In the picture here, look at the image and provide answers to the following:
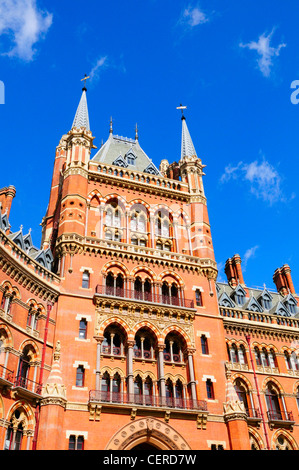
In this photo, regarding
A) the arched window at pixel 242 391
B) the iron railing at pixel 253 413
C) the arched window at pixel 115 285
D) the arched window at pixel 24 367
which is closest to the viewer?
the arched window at pixel 24 367

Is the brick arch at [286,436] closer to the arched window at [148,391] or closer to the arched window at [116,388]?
the arched window at [148,391]

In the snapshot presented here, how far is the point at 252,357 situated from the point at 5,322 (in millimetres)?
22873

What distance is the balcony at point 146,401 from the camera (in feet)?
111

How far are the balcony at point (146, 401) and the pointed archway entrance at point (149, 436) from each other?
1.22m

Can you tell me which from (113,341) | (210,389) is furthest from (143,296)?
(210,389)

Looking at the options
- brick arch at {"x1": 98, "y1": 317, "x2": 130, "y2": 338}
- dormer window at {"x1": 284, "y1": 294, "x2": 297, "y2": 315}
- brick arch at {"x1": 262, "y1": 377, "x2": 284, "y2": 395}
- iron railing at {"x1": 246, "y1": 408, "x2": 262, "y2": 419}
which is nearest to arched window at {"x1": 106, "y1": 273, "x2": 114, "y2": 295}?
brick arch at {"x1": 98, "y1": 317, "x2": 130, "y2": 338}

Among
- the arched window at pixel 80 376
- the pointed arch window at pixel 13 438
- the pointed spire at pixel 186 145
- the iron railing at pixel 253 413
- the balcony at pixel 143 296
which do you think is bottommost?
Answer: the pointed arch window at pixel 13 438

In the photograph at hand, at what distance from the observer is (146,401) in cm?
3547

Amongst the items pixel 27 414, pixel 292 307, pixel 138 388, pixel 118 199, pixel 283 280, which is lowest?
pixel 27 414

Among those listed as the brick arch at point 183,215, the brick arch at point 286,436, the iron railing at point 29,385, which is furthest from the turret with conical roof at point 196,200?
the iron railing at point 29,385

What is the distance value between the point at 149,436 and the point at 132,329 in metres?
7.76

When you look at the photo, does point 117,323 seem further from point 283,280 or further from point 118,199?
point 283,280

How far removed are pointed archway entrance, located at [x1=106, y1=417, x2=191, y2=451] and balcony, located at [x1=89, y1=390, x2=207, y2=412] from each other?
1221mm
